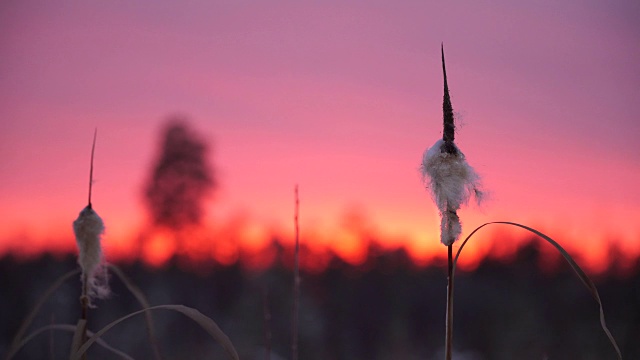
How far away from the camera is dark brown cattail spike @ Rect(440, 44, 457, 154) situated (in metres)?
1.56

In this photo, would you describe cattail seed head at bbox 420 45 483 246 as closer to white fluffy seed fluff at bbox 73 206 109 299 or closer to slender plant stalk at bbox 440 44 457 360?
slender plant stalk at bbox 440 44 457 360

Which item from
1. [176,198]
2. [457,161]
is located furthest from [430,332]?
[176,198]

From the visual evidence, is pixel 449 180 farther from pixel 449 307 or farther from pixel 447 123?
pixel 449 307

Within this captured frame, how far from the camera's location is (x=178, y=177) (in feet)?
93.3

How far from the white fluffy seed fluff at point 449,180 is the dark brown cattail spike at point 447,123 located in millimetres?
17

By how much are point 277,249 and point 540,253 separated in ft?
12.7

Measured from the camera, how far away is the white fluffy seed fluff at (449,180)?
67.1 inches

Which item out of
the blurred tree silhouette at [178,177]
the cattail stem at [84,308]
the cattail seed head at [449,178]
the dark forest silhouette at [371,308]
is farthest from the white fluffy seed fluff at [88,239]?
the blurred tree silhouette at [178,177]

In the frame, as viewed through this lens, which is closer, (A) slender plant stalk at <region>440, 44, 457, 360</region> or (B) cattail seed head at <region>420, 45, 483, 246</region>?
(A) slender plant stalk at <region>440, 44, 457, 360</region>

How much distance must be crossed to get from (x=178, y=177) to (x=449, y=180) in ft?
89.8

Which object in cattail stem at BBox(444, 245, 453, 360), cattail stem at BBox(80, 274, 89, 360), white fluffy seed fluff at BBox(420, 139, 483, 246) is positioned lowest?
cattail stem at BBox(80, 274, 89, 360)

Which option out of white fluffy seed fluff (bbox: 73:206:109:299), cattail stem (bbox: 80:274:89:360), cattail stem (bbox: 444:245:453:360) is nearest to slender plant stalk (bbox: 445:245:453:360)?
cattail stem (bbox: 444:245:453:360)

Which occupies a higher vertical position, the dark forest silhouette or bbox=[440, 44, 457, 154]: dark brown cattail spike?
bbox=[440, 44, 457, 154]: dark brown cattail spike

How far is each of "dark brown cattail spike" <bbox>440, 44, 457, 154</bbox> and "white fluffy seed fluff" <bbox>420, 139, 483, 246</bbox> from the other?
2 centimetres
